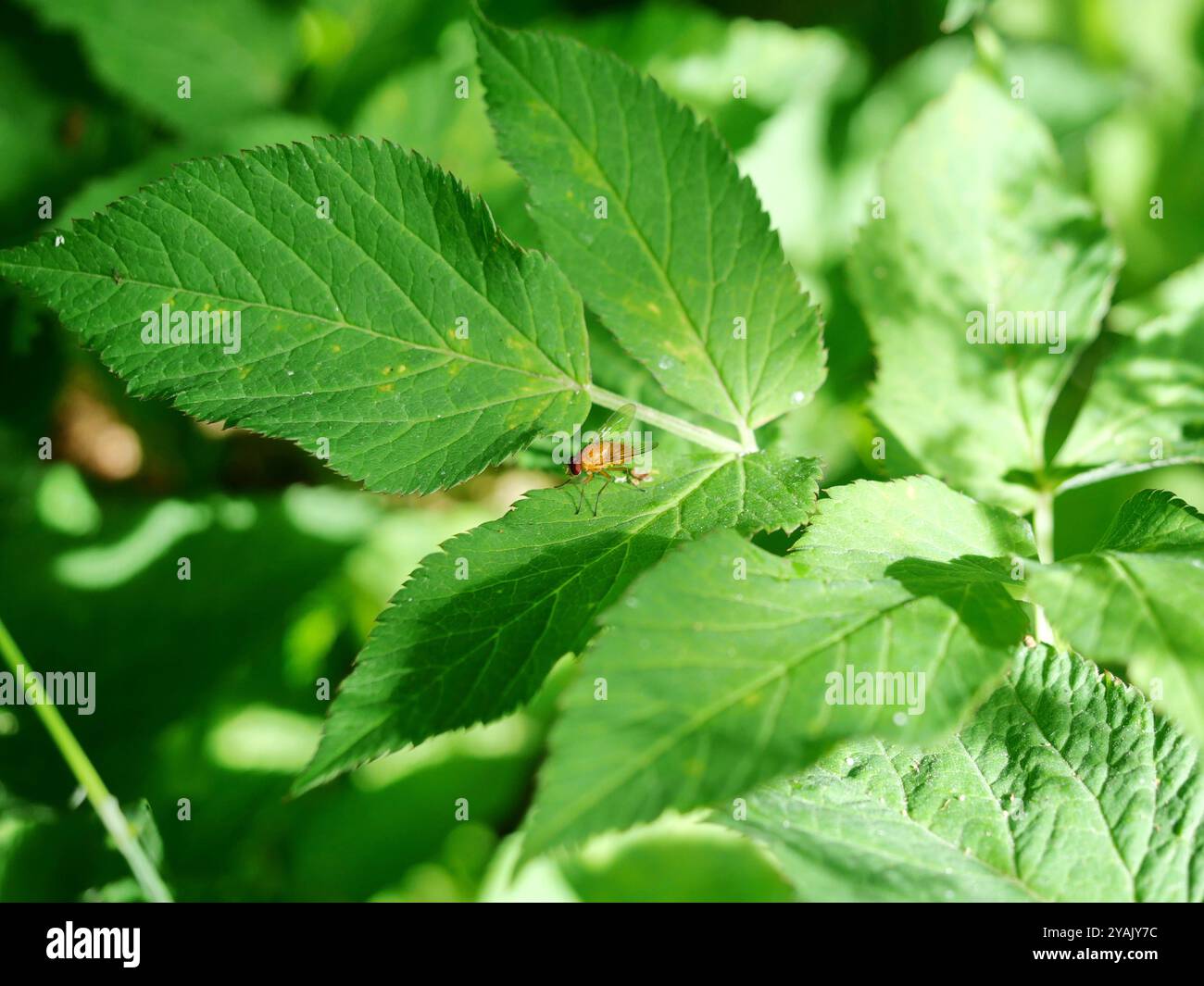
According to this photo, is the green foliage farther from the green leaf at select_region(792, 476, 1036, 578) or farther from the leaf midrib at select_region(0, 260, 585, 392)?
the leaf midrib at select_region(0, 260, 585, 392)

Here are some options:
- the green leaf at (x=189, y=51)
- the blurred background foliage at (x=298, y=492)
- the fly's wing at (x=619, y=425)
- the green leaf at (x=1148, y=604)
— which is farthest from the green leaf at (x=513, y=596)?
the green leaf at (x=189, y=51)

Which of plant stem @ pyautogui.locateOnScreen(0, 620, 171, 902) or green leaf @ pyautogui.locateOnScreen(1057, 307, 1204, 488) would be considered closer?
plant stem @ pyautogui.locateOnScreen(0, 620, 171, 902)

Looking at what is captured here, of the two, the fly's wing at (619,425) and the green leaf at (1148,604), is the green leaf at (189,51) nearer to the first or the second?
the fly's wing at (619,425)

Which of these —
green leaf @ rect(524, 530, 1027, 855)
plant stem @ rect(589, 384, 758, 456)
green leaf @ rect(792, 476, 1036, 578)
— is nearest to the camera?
green leaf @ rect(524, 530, 1027, 855)

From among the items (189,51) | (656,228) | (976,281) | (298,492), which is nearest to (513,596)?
(656,228)

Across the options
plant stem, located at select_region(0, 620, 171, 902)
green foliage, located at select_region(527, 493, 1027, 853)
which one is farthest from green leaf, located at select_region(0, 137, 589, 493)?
plant stem, located at select_region(0, 620, 171, 902)
